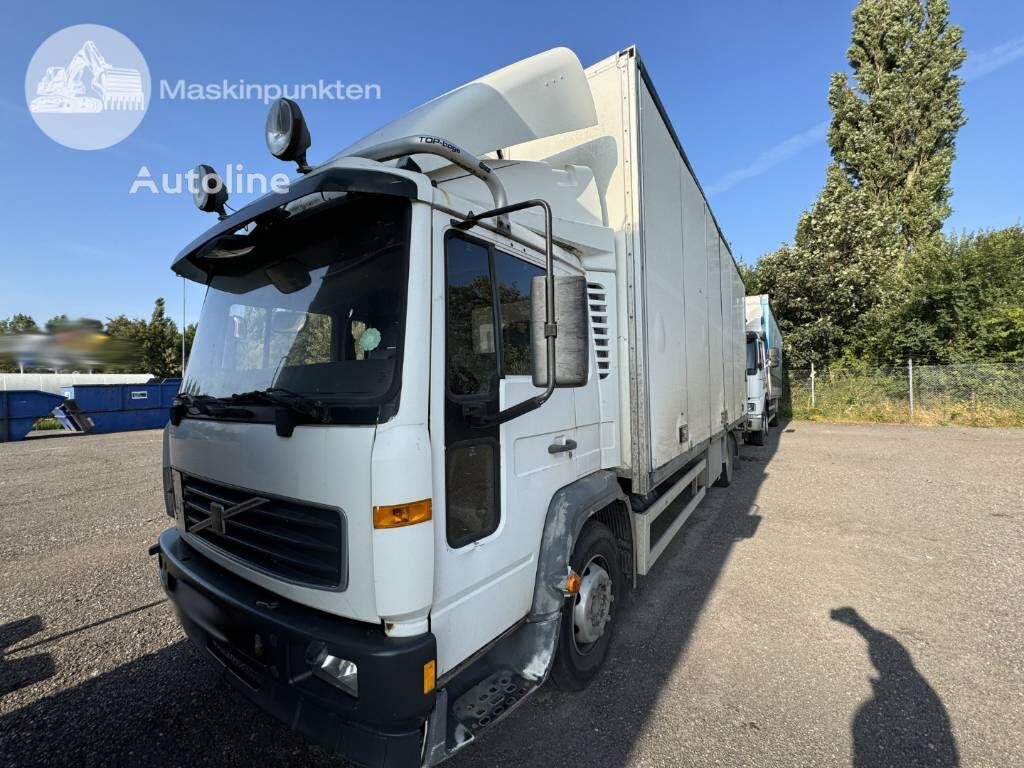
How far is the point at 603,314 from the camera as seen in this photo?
112 inches

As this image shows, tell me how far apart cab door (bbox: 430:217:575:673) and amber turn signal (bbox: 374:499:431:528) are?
12 centimetres

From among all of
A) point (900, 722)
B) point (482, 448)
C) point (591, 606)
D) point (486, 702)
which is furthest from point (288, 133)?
point (900, 722)

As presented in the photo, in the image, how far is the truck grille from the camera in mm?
1663

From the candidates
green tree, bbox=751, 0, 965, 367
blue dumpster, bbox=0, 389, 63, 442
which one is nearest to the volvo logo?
blue dumpster, bbox=0, 389, 63, 442

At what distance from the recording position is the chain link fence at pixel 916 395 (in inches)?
549

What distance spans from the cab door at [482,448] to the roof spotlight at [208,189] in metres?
1.20

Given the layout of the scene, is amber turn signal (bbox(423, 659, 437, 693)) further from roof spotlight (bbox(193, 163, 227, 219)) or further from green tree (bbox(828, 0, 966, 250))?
green tree (bbox(828, 0, 966, 250))

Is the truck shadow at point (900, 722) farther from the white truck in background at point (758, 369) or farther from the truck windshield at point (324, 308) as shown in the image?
the white truck in background at point (758, 369)

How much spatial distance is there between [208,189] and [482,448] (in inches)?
69.2

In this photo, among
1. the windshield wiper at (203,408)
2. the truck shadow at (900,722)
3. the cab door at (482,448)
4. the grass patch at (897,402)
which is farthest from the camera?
the grass patch at (897,402)

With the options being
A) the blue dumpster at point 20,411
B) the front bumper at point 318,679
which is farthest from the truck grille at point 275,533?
the blue dumpster at point 20,411

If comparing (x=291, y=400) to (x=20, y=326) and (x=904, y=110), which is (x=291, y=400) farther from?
(x=904, y=110)

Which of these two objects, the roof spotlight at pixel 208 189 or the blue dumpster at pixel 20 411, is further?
the blue dumpster at pixel 20 411

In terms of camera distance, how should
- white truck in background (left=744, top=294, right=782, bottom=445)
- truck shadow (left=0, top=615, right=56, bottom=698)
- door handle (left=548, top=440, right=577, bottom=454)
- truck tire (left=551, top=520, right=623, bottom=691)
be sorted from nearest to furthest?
door handle (left=548, top=440, right=577, bottom=454) → truck tire (left=551, top=520, right=623, bottom=691) → truck shadow (left=0, top=615, right=56, bottom=698) → white truck in background (left=744, top=294, right=782, bottom=445)
